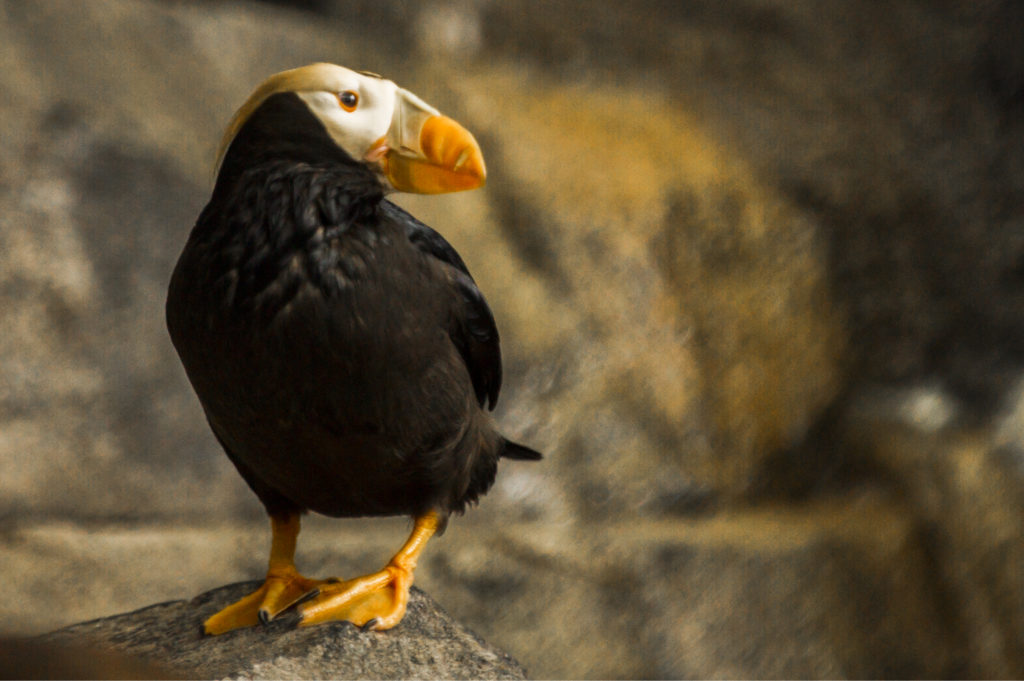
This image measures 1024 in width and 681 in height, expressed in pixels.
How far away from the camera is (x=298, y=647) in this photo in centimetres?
167

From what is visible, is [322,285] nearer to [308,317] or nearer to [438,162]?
[308,317]

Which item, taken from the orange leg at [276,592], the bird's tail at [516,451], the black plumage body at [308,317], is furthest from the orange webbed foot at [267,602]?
the bird's tail at [516,451]

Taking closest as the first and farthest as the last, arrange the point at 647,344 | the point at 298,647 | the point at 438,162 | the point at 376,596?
the point at 438,162 → the point at 298,647 → the point at 376,596 → the point at 647,344

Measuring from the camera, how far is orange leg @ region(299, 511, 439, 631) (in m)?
1.77

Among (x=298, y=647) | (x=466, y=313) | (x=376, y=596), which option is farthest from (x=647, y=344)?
(x=298, y=647)

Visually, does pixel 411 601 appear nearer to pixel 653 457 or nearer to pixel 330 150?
pixel 330 150

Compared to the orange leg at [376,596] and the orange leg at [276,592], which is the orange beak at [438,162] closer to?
the orange leg at [376,596]

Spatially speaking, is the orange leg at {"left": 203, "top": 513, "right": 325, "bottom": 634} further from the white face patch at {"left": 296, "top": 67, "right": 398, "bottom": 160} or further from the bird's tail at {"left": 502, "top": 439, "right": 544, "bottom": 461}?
the white face patch at {"left": 296, "top": 67, "right": 398, "bottom": 160}

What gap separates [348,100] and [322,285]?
0.92 feet

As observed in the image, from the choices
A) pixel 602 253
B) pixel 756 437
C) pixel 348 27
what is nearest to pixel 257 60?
pixel 348 27

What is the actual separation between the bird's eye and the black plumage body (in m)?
0.05

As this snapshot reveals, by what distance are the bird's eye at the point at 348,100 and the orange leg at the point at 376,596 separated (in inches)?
28.1

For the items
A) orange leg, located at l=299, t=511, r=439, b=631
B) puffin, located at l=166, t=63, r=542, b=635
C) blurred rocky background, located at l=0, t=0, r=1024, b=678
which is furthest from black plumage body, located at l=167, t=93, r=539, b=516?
blurred rocky background, located at l=0, t=0, r=1024, b=678

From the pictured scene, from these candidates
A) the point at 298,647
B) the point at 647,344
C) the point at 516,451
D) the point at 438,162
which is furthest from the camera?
the point at 647,344
